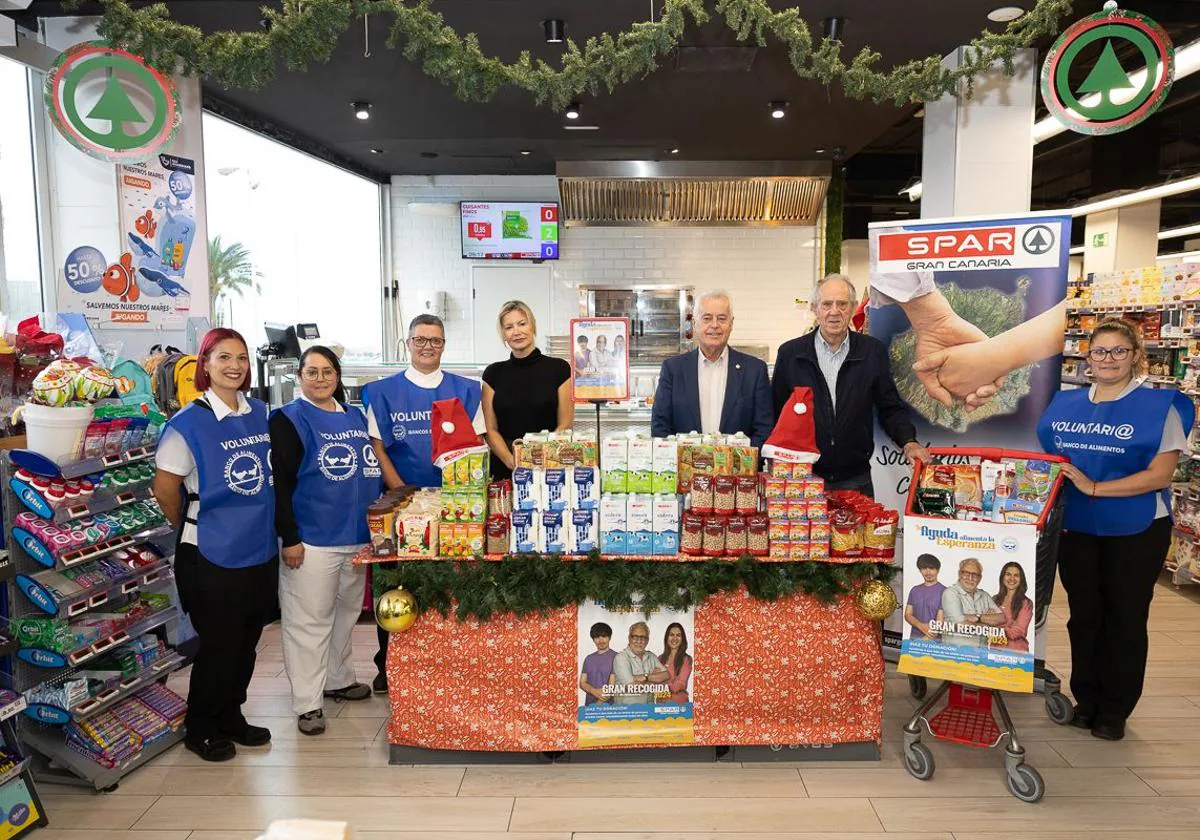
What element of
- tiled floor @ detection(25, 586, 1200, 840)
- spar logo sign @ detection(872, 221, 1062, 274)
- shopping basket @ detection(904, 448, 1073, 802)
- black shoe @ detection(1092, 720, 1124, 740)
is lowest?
tiled floor @ detection(25, 586, 1200, 840)

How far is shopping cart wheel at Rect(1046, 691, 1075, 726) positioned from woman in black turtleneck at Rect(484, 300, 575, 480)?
2528 mm

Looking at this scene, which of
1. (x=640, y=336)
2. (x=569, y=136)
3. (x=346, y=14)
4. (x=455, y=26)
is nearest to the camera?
(x=346, y=14)

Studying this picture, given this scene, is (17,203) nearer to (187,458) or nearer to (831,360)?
(187,458)

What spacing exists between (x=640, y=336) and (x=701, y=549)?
21.5ft

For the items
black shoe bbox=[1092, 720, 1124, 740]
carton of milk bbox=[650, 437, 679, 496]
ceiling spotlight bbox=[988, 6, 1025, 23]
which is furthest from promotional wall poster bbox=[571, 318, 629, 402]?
ceiling spotlight bbox=[988, 6, 1025, 23]

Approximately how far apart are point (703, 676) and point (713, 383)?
1.36m

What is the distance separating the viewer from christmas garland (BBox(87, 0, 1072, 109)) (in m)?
3.81

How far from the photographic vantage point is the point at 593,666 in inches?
120

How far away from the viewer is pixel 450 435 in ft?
9.76

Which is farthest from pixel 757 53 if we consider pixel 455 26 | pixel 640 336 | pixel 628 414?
pixel 640 336

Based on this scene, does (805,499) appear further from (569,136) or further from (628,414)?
(569,136)

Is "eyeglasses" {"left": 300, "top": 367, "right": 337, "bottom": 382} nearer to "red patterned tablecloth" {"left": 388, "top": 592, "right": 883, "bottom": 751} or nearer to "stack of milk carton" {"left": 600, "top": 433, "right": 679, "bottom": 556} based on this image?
"red patterned tablecloth" {"left": 388, "top": 592, "right": 883, "bottom": 751}

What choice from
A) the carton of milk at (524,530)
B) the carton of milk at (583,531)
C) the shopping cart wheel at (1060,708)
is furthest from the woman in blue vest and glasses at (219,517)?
the shopping cart wheel at (1060,708)

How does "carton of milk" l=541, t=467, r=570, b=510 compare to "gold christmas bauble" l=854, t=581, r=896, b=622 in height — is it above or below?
above
